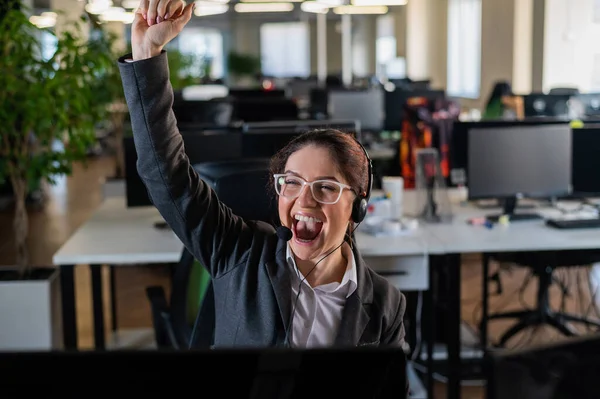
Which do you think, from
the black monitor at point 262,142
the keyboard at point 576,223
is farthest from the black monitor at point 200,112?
the keyboard at point 576,223

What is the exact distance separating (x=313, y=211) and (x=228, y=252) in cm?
21

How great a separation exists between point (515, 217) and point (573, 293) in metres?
1.83

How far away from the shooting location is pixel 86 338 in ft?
15.0

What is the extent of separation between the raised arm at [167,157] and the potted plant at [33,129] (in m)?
2.07

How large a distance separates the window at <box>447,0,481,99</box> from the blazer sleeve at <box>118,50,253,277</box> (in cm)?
1024

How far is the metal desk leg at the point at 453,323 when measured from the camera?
3268 mm

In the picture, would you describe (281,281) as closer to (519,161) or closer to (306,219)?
(306,219)

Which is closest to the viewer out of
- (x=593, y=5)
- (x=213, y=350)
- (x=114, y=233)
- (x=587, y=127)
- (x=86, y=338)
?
(x=213, y=350)

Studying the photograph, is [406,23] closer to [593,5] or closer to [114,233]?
[593,5]

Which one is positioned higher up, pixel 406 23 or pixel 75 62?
pixel 406 23

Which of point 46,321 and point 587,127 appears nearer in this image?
point 46,321

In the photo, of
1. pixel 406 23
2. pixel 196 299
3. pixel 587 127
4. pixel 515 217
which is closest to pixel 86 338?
pixel 196 299

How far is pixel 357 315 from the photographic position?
161cm

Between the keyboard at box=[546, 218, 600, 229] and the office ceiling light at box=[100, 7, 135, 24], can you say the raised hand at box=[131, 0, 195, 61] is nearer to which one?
the keyboard at box=[546, 218, 600, 229]
